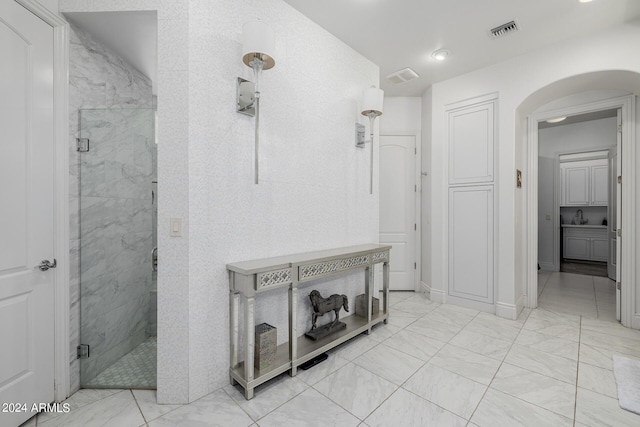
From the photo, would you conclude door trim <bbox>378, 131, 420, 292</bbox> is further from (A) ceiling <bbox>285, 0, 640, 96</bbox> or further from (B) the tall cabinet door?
(A) ceiling <bbox>285, 0, 640, 96</bbox>

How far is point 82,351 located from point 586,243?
9123 millimetres

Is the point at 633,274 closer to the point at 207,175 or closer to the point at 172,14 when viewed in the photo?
the point at 207,175

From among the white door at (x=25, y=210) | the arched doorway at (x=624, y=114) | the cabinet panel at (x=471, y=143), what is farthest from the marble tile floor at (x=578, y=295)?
the white door at (x=25, y=210)

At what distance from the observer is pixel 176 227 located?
1.72m

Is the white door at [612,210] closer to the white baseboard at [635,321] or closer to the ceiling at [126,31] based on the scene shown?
the white baseboard at [635,321]

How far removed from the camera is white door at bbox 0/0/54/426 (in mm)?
1477


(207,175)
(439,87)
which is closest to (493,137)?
(439,87)

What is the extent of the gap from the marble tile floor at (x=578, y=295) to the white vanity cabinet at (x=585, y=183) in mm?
2171

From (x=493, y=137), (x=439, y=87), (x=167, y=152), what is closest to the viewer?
(x=167, y=152)

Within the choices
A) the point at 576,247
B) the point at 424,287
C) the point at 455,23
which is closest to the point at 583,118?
the point at 576,247

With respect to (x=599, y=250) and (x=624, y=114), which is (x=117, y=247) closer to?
(x=624, y=114)

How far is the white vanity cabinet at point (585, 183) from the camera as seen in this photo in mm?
6031

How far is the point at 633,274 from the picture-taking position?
2.89 metres

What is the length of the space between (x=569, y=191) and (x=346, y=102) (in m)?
6.82
